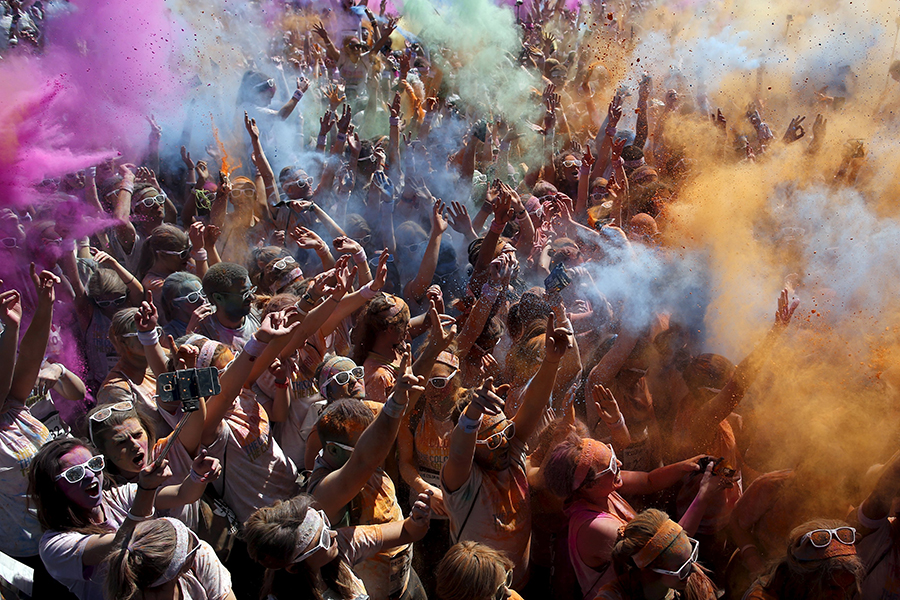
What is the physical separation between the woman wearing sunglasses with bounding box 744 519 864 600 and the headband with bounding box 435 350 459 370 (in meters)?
1.63

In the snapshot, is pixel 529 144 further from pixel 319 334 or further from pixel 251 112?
pixel 319 334

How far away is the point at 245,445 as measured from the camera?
2717 mm

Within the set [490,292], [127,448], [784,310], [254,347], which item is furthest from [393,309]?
[784,310]

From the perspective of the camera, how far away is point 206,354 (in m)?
2.84

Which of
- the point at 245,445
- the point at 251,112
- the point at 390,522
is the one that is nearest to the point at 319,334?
the point at 245,445

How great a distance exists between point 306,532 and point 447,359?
4.61 feet

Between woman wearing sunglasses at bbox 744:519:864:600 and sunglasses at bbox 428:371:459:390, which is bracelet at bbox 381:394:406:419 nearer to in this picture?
sunglasses at bbox 428:371:459:390

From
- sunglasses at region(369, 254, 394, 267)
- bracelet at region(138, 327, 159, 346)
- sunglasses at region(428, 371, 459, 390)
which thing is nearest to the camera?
bracelet at region(138, 327, 159, 346)

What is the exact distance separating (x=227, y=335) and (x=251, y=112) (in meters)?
4.54

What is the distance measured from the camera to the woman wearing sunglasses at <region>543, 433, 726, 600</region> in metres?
2.49

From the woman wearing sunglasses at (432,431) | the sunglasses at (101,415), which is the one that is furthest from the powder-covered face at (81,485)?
the woman wearing sunglasses at (432,431)

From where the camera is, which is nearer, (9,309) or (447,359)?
(9,309)

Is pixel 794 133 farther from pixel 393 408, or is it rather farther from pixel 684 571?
pixel 393 408

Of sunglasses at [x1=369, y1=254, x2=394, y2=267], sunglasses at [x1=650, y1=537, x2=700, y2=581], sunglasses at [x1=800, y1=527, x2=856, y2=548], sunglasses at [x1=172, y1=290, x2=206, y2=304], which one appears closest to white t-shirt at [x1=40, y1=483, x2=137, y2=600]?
sunglasses at [x1=172, y1=290, x2=206, y2=304]
